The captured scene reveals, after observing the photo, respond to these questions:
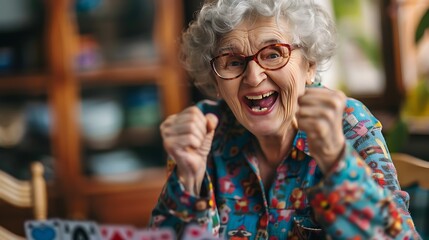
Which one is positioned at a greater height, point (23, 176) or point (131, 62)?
point (131, 62)

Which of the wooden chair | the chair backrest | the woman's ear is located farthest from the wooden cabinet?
the woman's ear

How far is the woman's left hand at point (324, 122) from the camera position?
888 millimetres

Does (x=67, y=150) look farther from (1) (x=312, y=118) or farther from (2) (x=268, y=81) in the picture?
(1) (x=312, y=118)

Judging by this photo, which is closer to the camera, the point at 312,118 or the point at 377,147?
the point at 312,118

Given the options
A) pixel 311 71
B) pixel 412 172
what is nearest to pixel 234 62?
pixel 311 71

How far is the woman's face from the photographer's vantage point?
1.14 m

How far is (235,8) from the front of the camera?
1.14m

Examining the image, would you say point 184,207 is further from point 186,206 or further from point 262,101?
point 262,101

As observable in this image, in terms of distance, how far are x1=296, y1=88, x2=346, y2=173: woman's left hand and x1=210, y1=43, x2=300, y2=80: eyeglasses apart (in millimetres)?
241

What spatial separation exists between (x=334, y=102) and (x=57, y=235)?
46cm

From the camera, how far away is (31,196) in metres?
1.65

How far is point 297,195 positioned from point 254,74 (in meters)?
0.25

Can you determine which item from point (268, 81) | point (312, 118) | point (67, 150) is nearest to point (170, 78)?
point (67, 150)

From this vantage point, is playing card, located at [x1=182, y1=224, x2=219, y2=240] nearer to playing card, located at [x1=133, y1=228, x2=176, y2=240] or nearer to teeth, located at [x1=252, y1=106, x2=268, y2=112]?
playing card, located at [x1=133, y1=228, x2=176, y2=240]
